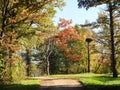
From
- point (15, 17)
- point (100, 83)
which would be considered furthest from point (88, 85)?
point (15, 17)

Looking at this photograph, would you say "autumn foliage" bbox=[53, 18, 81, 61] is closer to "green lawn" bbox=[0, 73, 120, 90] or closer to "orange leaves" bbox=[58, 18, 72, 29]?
"orange leaves" bbox=[58, 18, 72, 29]

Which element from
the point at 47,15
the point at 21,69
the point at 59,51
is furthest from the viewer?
the point at 59,51

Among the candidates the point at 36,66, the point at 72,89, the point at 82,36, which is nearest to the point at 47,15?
the point at 72,89

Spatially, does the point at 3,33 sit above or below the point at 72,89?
above

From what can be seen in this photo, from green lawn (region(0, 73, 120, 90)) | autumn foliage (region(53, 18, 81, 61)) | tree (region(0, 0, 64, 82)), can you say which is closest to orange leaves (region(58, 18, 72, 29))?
autumn foliage (region(53, 18, 81, 61))

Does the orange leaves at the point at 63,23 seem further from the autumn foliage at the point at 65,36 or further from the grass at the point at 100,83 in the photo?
the grass at the point at 100,83

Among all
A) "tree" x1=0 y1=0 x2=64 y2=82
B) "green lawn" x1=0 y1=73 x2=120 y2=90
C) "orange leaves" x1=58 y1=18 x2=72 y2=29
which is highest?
"orange leaves" x1=58 y1=18 x2=72 y2=29

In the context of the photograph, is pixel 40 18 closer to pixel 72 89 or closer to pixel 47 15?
pixel 47 15

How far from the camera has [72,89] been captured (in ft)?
71.2

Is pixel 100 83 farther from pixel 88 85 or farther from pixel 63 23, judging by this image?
pixel 63 23

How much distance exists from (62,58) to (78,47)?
6672 millimetres

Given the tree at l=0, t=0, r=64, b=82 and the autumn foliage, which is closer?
the tree at l=0, t=0, r=64, b=82

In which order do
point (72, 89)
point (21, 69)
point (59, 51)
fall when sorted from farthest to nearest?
point (59, 51) → point (21, 69) → point (72, 89)

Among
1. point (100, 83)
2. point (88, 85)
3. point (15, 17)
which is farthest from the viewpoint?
point (15, 17)
